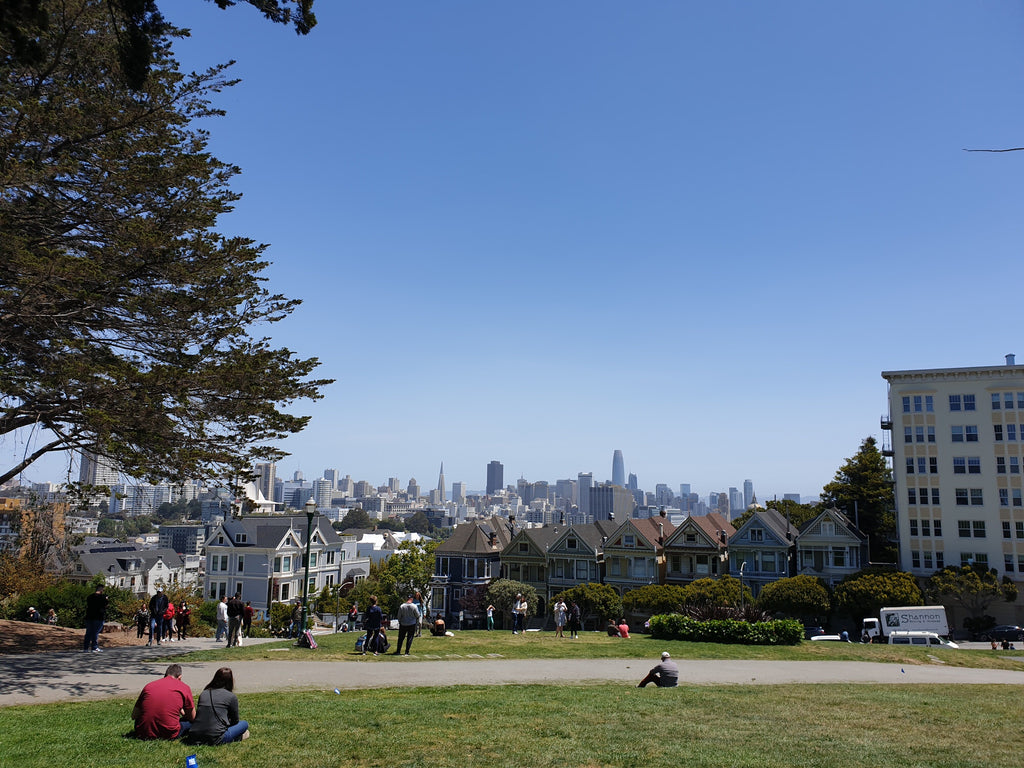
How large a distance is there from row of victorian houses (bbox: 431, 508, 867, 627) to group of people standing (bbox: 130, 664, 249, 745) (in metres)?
50.2

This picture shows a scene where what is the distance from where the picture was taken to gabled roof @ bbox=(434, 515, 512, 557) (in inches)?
2594

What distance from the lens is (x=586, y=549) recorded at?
62.7 m

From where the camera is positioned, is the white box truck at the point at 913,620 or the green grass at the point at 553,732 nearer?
the green grass at the point at 553,732

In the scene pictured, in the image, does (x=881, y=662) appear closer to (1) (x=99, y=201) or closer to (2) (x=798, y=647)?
(2) (x=798, y=647)

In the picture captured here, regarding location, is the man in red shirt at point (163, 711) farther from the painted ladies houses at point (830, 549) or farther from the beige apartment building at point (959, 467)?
the beige apartment building at point (959, 467)

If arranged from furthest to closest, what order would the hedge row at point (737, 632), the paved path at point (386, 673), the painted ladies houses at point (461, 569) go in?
the painted ladies houses at point (461, 569)
the hedge row at point (737, 632)
the paved path at point (386, 673)

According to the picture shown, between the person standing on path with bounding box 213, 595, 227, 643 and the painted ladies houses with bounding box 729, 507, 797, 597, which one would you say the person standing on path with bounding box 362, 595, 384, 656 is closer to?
the person standing on path with bounding box 213, 595, 227, 643

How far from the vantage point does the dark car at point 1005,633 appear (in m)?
45.2

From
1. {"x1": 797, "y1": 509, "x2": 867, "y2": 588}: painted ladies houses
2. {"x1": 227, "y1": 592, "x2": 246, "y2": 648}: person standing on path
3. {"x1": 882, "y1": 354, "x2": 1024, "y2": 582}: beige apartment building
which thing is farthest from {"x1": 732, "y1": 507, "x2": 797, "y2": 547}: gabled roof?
{"x1": 227, "y1": 592, "x2": 246, "y2": 648}: person standing on path

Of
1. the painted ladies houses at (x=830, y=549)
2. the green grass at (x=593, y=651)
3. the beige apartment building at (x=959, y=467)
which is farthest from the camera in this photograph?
the painted ladies houses at (x=830, y=549)

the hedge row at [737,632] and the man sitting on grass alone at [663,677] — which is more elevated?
the man sitting on grass alone at [663,677]

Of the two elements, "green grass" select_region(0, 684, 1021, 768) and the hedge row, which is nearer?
"green grass" select_region(0, 684, 1021, 768)

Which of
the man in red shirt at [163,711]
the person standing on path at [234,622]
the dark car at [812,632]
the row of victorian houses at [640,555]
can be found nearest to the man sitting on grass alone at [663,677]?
the man in red shirt at [163,711]

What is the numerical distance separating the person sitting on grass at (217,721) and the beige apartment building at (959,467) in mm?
57150
